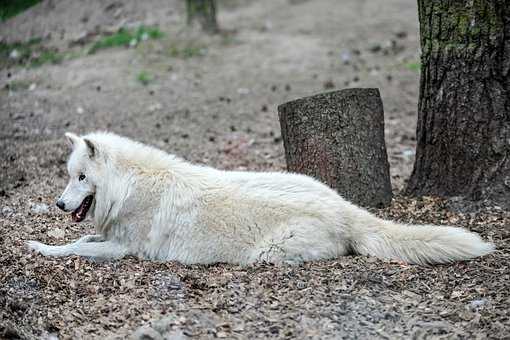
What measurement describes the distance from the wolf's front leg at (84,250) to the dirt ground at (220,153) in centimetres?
12

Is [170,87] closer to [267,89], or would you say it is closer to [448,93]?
[267,89]

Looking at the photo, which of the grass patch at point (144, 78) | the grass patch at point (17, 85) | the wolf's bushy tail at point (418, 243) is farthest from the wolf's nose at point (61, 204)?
the grass patch at point (17, 85)

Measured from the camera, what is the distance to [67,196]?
5633 millimetres

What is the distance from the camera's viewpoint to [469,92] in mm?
6035

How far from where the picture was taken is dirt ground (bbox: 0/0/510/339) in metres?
4.47

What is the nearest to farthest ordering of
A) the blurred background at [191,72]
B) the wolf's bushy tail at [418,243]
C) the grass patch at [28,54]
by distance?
the wolf's bushy tail at [418,243], the blurred background at [191,72], the grass patch at [28,54]

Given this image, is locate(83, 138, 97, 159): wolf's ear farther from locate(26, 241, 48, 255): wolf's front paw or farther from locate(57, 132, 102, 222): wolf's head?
locate(26, 241, 48, 255): wolf's front paw

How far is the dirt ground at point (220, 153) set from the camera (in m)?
4.47

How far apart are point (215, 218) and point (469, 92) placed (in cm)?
258

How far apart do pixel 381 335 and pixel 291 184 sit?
1.68 m

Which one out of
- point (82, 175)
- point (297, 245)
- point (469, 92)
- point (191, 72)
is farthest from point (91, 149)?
point (191, 72)

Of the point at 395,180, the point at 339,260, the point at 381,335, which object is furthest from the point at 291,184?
the point at 395,180

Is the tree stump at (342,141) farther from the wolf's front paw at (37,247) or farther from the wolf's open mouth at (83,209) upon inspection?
the wolf's front paw at (37,247)

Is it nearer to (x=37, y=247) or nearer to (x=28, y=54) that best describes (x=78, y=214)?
(x=37, y=247)
